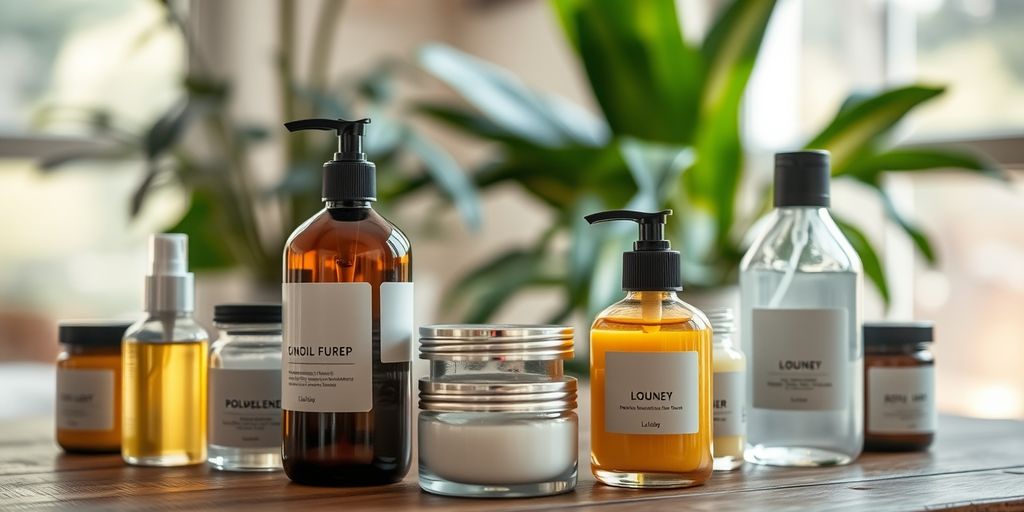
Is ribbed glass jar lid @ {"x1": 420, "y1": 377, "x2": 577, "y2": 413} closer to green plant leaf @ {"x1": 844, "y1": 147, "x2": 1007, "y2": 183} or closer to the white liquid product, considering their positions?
the white liquid product

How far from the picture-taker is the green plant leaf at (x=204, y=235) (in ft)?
5.42

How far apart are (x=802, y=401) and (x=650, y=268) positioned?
0.18m

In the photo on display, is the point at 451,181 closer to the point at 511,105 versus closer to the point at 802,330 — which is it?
the point at 511,105

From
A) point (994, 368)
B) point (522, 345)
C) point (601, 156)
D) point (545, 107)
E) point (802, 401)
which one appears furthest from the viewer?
point (994, 368)

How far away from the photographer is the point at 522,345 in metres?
0.66

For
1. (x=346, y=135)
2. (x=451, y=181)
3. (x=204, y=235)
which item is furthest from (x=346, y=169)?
(x=204, y=235)

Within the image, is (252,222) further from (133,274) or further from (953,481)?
(953,481)

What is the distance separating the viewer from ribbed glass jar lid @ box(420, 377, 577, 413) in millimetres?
647

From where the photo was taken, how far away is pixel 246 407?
754 mm

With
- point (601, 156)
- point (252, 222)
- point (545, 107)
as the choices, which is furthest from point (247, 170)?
point (601, 156)

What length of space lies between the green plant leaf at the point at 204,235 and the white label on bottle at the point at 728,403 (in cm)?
106

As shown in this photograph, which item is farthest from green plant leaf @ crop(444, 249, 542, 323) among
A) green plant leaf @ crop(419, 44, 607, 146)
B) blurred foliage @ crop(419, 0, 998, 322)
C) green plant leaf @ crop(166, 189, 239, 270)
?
green plant leaf @ crop(166, 189, 239, 270)

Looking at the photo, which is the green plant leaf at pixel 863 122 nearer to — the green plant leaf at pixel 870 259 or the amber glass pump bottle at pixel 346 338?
the green plant leaf at pixel 870 259

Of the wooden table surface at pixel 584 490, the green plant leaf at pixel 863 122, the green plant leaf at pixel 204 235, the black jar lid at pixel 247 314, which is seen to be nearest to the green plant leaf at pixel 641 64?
the green plant leaf at pixel 863 122
